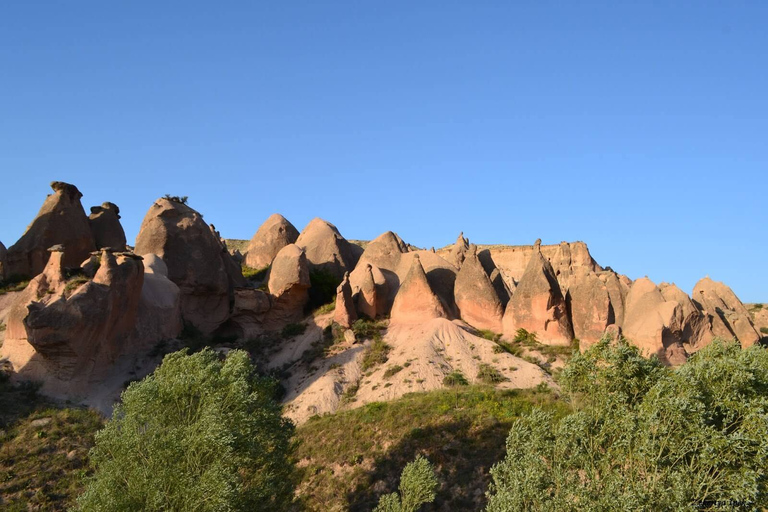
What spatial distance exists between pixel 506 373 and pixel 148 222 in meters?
19.4

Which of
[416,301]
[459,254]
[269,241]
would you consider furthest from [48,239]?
[459,254]

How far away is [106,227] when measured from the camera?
3781 centimetres

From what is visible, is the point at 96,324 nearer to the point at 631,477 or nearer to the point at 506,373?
the point at 506,373

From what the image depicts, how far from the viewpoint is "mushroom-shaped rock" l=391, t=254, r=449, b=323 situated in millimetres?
32625

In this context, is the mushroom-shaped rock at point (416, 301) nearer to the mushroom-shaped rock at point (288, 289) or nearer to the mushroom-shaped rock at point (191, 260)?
the mushroom-shaped rock at point (288, 289)

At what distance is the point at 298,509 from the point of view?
20.5 m

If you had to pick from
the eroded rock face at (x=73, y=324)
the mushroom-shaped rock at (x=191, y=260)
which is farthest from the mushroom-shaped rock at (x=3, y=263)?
the eroded rock face at (x=73, y=324)

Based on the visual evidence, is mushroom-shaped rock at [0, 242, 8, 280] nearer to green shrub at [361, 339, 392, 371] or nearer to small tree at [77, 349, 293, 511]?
green shrub at [361, 339, 392, 371]

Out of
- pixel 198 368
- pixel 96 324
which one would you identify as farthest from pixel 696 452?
pixel 96 324

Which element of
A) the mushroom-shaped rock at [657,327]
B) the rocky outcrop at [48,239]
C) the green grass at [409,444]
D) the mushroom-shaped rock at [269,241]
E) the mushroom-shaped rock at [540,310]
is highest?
the mushroom-shaped rock at [269,241]

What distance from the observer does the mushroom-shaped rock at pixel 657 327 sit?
2859 centimetres

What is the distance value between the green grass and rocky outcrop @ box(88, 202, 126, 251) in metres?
17.8

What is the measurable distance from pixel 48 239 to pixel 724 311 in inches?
1269

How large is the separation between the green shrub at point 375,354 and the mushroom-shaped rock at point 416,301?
7.12 feet
